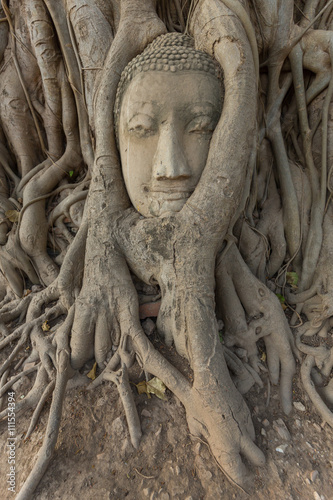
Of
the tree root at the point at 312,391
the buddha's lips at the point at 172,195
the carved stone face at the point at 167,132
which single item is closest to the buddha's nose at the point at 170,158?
the carved stone face at the point at 167,132

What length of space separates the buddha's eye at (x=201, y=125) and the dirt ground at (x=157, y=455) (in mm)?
1638

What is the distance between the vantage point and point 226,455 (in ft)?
4.22

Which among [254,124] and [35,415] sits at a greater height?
[254,124]

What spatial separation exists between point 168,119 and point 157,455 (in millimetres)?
2051

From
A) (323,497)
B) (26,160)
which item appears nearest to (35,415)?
(323,497)

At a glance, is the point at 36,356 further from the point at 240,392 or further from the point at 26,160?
the point at 26,160

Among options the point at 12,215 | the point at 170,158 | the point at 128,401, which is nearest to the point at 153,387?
the point at 128,401

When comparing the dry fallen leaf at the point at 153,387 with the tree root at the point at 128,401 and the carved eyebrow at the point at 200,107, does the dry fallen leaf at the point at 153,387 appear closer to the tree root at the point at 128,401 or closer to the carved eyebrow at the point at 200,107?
the tree root at the point at 128,401

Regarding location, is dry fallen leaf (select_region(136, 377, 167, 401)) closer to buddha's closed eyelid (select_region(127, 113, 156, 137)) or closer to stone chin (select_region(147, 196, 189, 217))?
stone chin (select_region(147, 196, 189, 217))

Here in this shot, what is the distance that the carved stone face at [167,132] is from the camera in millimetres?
1644

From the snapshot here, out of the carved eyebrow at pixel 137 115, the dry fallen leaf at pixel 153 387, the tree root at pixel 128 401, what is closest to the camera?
the tree root at pixel 128 401

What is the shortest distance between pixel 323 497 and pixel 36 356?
6.53 ft

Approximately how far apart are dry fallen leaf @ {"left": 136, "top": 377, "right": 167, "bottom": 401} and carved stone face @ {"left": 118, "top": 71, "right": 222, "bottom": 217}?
44.2 inches

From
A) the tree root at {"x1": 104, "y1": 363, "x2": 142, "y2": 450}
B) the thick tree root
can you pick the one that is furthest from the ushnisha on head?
the thick tree root
